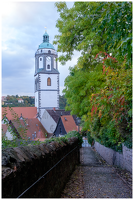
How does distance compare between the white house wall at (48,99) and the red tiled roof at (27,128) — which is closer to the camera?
the red tiled roof at (27,128)

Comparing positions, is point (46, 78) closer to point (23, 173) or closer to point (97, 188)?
point (97, 188)

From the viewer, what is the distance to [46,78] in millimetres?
53688

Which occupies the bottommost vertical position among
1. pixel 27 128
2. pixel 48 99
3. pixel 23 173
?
pixel 23 173

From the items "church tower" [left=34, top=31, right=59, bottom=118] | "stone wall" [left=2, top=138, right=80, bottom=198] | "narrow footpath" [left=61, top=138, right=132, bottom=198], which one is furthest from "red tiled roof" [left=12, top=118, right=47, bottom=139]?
"church tower" [left=34, top=31, right=59, bottom=118]

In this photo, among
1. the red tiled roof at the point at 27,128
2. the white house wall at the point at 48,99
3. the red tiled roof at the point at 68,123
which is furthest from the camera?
the white house wall at the point at 48,99

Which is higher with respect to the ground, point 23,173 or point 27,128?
point 27,128

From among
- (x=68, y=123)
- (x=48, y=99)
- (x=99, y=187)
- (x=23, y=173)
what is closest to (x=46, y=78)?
(x=48, y=99)

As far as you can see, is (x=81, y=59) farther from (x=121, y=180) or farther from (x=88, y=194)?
(x=88, y=194)

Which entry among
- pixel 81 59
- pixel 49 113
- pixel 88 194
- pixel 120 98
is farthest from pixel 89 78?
pixel 49 113

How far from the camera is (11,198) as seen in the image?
2.39 meters

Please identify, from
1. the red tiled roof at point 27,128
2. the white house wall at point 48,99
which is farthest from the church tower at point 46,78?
the red tiled roof at point 27,128

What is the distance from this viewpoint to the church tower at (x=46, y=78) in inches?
2077

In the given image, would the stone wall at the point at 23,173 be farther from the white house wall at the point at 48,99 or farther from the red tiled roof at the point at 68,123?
the white house wall at the point at 48,99

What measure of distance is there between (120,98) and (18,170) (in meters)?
4.38
